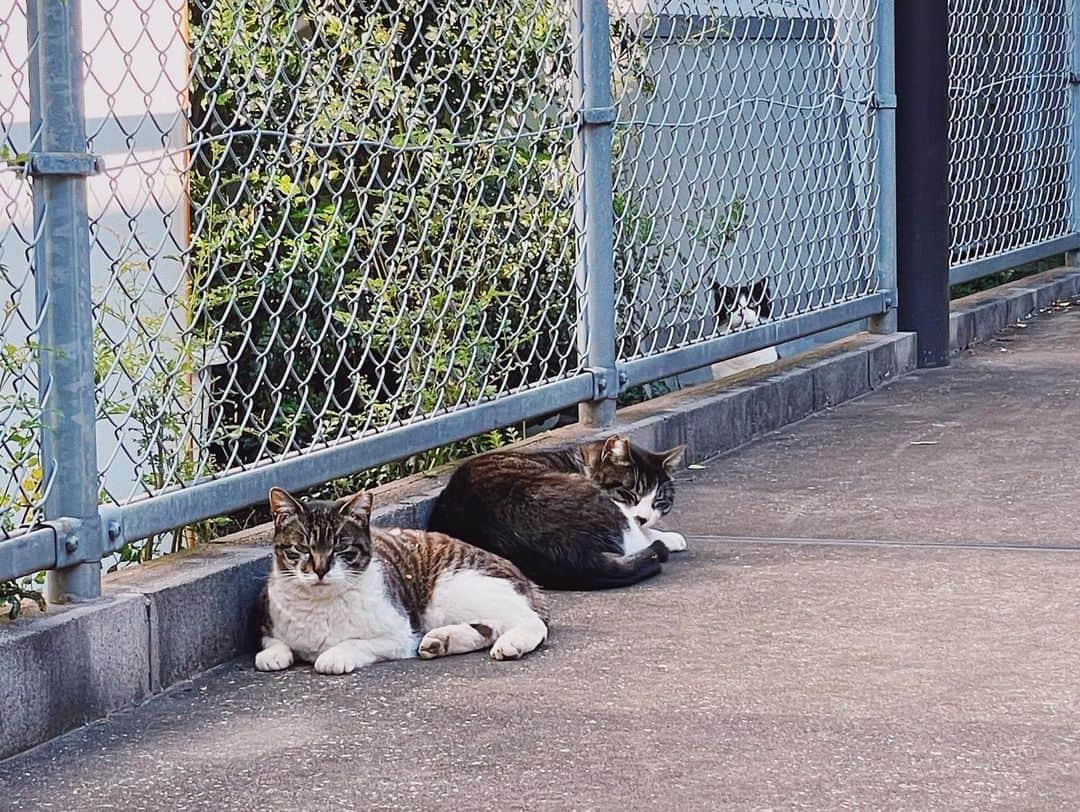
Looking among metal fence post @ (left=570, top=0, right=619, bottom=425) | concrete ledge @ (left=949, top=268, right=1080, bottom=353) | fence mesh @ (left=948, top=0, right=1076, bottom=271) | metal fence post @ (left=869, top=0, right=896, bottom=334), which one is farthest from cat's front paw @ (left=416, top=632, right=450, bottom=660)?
fence mesh @ (left=948, top=0, right=1076, bottom=271)

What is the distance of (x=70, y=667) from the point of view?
11.1 feet

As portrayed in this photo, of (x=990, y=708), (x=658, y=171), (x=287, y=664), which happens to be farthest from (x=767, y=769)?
(x=658, y=171)

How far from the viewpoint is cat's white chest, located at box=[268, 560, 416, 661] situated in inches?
151

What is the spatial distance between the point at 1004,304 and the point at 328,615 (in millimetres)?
5714

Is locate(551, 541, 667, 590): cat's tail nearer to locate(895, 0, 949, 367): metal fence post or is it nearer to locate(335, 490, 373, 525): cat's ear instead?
locate(335, 490, 373, 525): cat's ear

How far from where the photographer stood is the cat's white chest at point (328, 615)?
3.85 metres

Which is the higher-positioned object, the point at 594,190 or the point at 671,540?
the point at 594,190

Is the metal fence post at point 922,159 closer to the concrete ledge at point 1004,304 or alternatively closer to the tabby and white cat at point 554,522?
the concrete ledge at point 1004,304

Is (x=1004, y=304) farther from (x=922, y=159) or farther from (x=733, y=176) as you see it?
(x=733, y=176)

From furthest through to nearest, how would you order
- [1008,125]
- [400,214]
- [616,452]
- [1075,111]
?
1. [1075,111]
2. [1008,125]
3. [400,214]
4. [616,452]

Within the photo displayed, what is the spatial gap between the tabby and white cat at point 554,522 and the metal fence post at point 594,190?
779 millimetres

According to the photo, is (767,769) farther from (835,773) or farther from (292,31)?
(292,31)

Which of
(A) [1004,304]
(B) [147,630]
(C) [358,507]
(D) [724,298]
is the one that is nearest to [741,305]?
(D) [724,298]

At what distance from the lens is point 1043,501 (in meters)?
5.17
